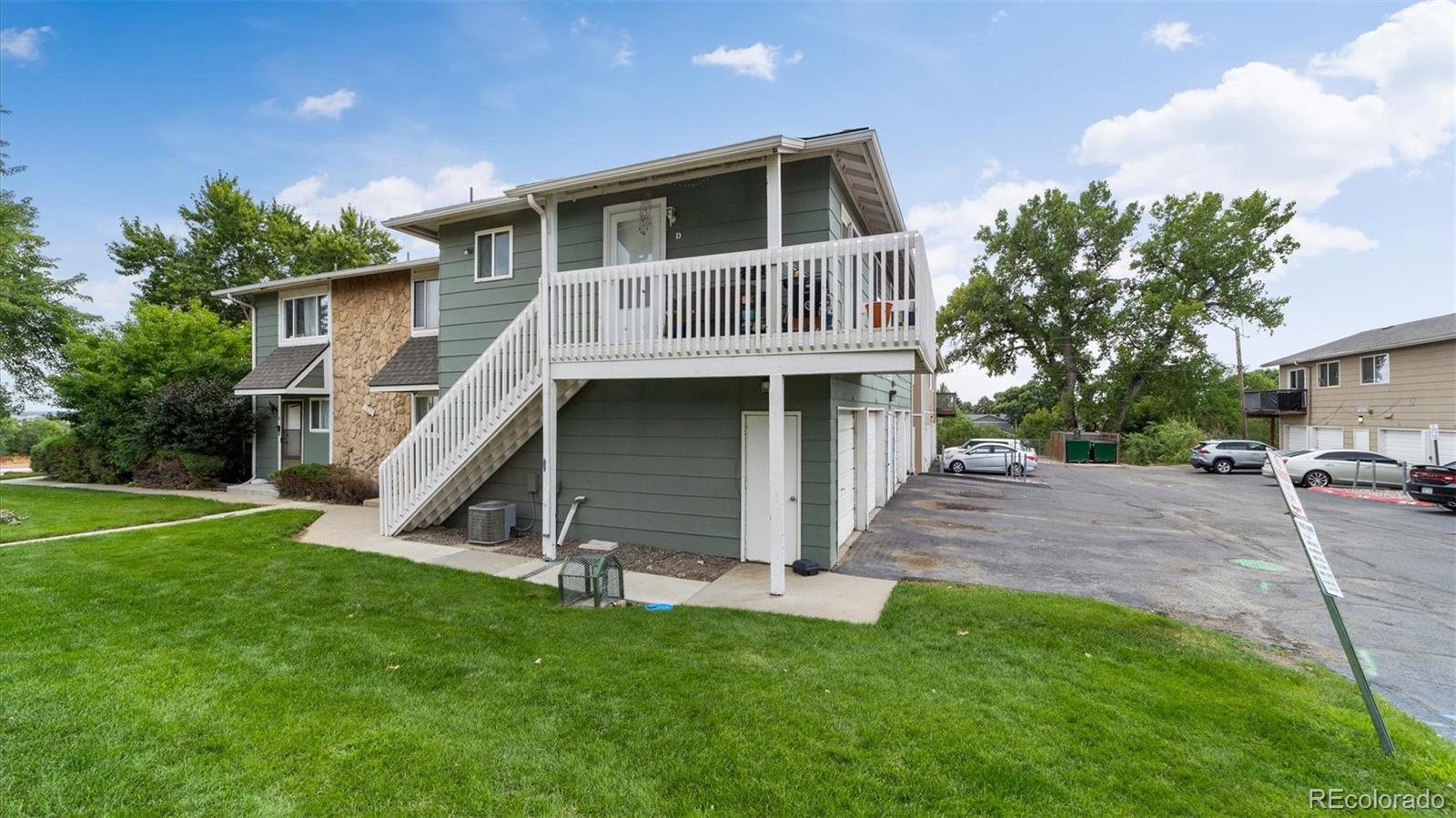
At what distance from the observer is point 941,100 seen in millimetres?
11578

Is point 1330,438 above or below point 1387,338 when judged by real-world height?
below

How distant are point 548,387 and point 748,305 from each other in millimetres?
3013

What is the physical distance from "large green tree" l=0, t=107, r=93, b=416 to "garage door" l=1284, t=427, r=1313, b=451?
4532cm

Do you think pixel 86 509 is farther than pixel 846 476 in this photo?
Yes

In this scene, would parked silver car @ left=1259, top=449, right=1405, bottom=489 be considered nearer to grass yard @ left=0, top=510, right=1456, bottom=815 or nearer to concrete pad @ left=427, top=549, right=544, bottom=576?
grass yard @ left=0, top=510, right=1456, bottom=815

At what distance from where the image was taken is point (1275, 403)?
24.9 m

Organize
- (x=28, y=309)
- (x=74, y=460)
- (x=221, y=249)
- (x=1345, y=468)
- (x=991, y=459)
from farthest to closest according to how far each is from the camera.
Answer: (x=221, y=249) < (x=991, y=459) < (x=1345, y=468) < (x=28, y=309) < (x=74, y=460)

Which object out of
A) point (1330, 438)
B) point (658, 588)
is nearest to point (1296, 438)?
point (1330, 438)

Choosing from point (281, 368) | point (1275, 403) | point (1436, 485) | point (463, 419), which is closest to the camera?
Result: point (463, 419)

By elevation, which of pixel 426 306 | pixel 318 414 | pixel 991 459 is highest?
pixel 426 306

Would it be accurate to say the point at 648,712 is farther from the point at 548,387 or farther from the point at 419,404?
the point at 419,404

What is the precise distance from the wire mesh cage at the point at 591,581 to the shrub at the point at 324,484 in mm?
8764

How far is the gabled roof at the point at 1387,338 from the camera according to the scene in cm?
1831

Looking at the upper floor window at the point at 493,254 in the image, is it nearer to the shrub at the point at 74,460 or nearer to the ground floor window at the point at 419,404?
the ground floor window at the point at 419,404
